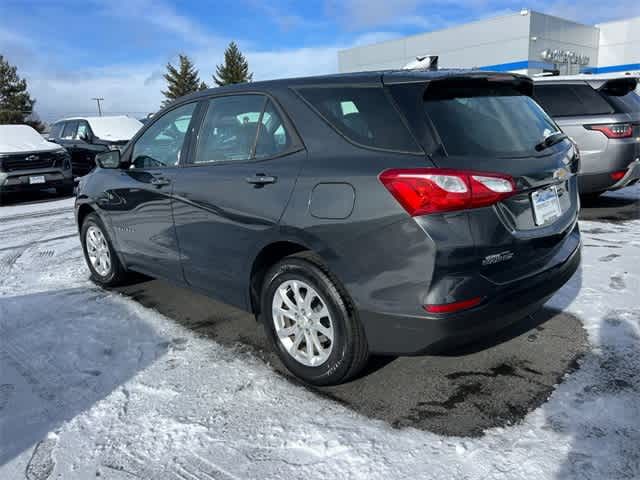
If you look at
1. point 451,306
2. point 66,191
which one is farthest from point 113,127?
point 451,306

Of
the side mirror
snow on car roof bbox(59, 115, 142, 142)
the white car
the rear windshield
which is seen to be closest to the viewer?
the rear windshield

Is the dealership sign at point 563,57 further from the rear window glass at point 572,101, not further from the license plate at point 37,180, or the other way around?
the license plate at point 37,180

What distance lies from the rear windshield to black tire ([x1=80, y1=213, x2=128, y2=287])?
10.8 feet

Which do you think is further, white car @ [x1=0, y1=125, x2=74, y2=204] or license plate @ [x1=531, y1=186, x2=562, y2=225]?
white car @ [x1=0, y1=125, x2=74, y2=204]

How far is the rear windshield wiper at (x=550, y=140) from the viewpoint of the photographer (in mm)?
2792

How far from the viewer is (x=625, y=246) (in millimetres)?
5270

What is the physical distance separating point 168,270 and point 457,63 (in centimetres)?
3418

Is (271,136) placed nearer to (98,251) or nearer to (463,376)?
(463,376)

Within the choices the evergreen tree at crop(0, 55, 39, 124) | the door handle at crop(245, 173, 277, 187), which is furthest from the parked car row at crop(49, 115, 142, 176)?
the evergreen tree at crop(0, 55, 39, 124)

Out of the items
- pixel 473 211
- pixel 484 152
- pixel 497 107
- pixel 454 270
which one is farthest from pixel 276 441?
pixel 497 107

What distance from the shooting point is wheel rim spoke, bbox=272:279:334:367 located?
277 cm

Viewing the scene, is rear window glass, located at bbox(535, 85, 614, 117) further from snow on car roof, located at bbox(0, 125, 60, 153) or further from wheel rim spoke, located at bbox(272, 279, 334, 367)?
snow on car roof, located at bbox(0, 125, 60, 153)

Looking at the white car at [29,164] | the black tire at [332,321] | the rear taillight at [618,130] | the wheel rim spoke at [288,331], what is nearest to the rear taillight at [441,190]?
the black tire at [332,321]

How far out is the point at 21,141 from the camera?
1123 centimetres
